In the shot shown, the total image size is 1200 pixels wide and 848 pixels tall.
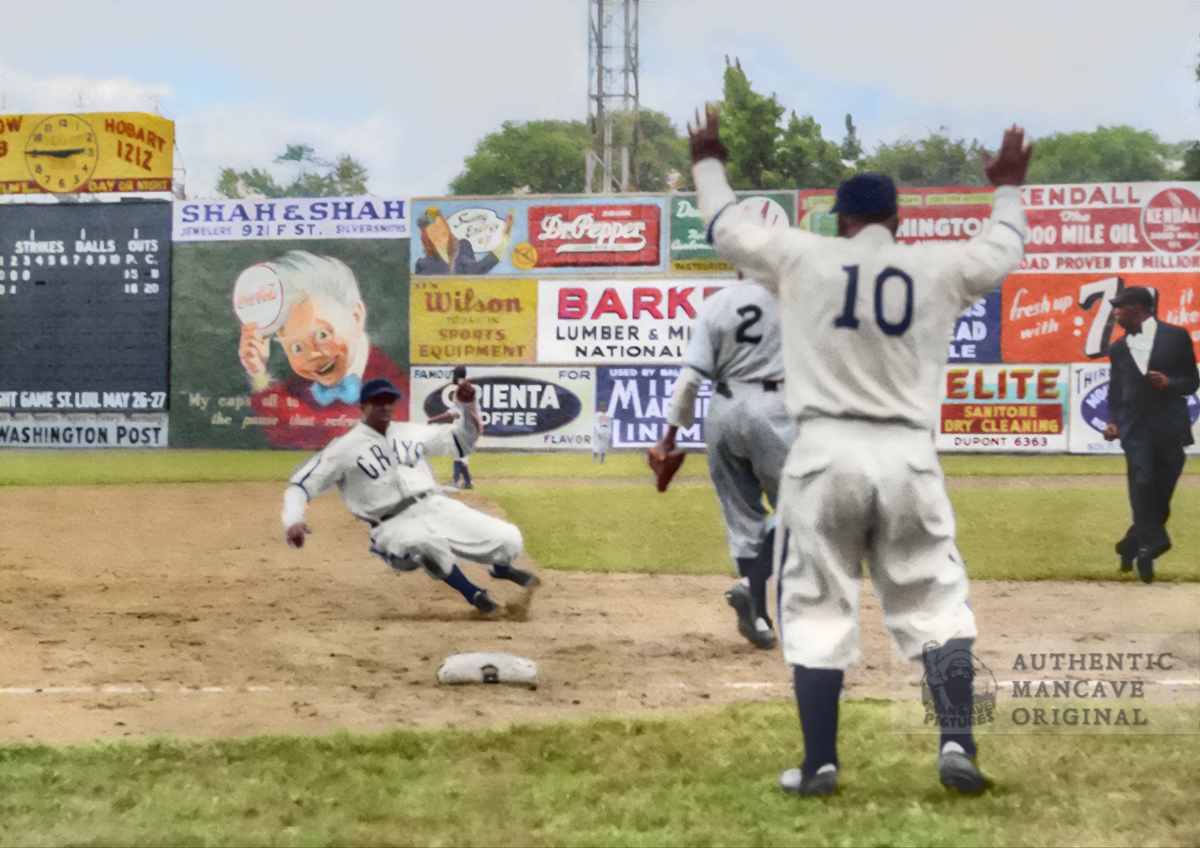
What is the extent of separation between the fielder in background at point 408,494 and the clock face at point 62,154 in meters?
4.37

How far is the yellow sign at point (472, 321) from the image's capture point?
11.0m

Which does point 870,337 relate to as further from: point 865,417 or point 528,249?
point 528,249

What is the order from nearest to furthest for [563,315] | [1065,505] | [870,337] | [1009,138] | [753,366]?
1. [870,337]
2. [1009,138]
3. [753,366]
4. [1065,505]
5. [563,315]

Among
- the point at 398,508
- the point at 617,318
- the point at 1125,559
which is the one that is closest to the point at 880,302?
the point at 398,508

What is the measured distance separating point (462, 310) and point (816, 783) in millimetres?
10206

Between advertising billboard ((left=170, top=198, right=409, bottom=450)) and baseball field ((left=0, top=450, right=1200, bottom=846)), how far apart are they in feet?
1.56

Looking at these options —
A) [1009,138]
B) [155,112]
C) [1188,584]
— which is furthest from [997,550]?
[155,112]

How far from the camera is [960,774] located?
310cm

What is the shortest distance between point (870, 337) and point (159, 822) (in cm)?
229

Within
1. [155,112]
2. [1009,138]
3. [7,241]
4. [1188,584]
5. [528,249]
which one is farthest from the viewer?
[528,249]

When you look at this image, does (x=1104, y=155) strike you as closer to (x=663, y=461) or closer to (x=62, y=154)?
(x=663, y=461)

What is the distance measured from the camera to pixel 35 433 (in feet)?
30.5

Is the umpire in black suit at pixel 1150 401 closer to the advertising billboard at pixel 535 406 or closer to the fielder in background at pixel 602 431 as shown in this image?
the advertising billboard at pixel 535 406

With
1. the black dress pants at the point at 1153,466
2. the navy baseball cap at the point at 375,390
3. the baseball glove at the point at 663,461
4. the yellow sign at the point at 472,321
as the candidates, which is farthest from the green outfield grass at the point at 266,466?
the black dress pants at the point at 1153,466
